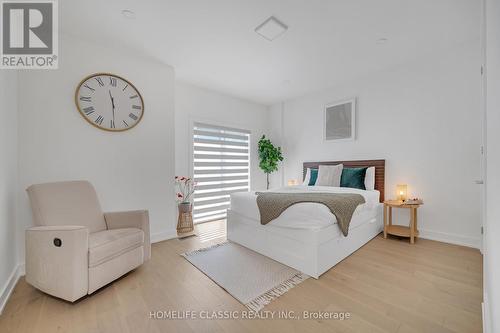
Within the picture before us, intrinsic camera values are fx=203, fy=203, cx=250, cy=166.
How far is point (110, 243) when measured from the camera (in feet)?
5.98

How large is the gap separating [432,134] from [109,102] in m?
4.53

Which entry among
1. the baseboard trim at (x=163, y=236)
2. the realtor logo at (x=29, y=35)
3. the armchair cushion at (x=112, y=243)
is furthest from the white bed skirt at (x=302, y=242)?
the realtor logo at (x=29, y=35)

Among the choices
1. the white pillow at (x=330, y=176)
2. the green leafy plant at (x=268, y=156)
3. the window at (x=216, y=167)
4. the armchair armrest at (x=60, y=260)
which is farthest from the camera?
the green leafy plant at (x=268, y=156)

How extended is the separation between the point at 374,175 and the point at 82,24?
14.7 feet

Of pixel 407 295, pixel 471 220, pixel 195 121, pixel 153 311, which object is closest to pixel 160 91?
pixel 195 121

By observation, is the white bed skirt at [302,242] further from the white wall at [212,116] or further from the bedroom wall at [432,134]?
the white wall at [212,116]

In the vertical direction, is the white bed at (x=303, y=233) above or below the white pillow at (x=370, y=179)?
below

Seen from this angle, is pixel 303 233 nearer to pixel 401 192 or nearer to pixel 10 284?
pixel 401 192

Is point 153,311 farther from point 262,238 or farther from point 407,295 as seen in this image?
point 407,295

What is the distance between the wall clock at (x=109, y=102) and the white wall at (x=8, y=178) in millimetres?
541

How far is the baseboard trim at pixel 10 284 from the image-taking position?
5.34 ft

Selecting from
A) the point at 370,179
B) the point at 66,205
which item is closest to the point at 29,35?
the point at 66,205

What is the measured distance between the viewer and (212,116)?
4.28 m

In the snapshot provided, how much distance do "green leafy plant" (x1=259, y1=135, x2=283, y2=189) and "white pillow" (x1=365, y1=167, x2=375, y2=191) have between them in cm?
197
